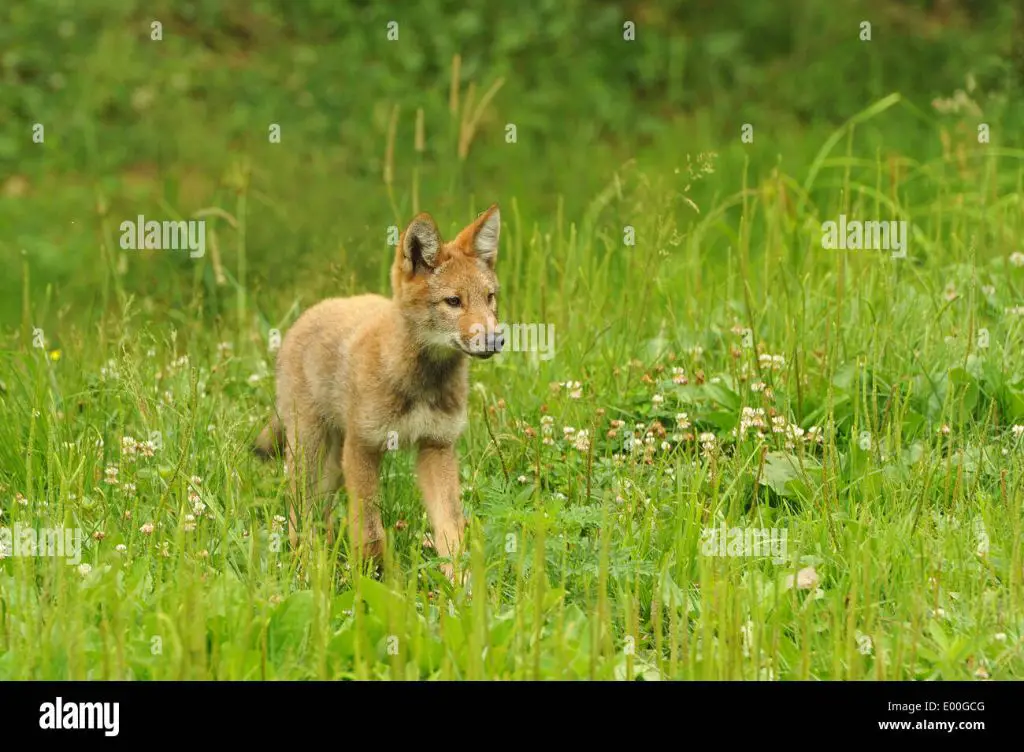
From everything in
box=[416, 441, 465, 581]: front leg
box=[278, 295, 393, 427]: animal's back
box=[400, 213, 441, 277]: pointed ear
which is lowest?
box=[416, 441, 465, 581]: front leg

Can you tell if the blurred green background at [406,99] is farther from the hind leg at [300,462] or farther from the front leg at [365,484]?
the front leg at [365,484]

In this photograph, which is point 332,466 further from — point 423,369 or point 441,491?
point 441,491

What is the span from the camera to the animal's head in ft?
18.7

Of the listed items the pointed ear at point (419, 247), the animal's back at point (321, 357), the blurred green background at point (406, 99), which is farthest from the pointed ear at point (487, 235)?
the blurred green background at point (406, 99)

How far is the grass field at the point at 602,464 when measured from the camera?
4.29 metres

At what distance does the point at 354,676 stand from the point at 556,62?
9319 mm

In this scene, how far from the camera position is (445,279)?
5773 millimetres

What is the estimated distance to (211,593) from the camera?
175 inches

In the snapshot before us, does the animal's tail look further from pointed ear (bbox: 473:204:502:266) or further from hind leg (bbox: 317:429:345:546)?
pointed ear (bbox: 473:204:502:266)

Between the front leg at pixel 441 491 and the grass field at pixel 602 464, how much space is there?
136mm

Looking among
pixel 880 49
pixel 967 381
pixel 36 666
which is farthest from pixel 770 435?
pixel 880 49

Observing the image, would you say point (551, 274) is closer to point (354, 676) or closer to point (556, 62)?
point (354, 676)

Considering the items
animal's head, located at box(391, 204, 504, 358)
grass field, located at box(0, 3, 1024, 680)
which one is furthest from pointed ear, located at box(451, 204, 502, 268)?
grass field, located at box(0, 3, 1024, 680)

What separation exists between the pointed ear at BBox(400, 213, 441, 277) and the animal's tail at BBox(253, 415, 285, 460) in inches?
37.0
